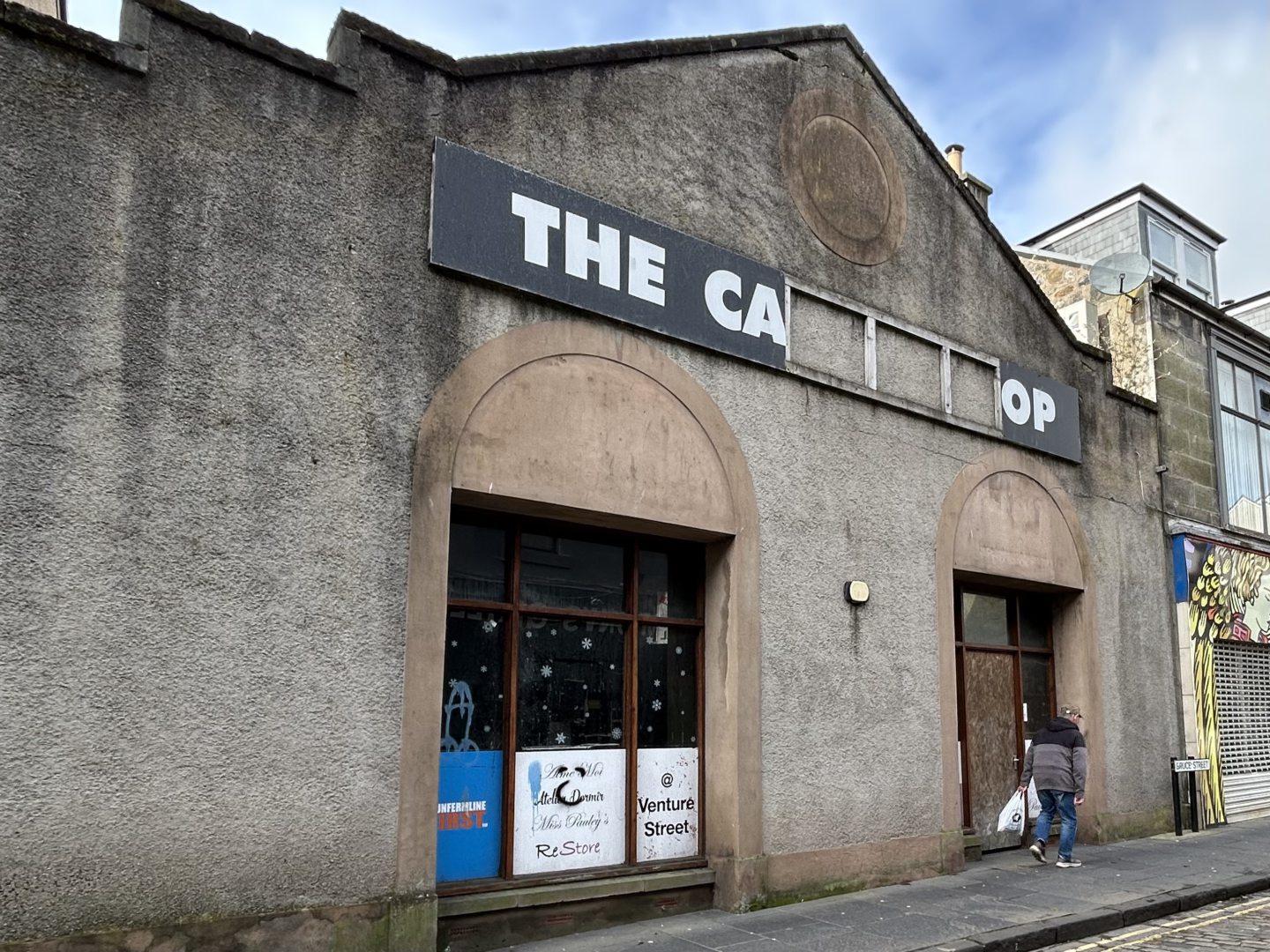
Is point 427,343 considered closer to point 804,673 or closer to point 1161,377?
point 804,673

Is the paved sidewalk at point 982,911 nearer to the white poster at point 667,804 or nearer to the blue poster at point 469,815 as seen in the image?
the white poster at point 667,804

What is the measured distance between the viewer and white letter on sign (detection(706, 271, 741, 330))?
28.6ft

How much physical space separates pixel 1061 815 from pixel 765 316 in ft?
19.4

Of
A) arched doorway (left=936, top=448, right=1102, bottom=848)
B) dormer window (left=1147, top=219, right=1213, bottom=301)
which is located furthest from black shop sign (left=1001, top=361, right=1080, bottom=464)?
dormer window (left=1147, top=219, right=1213, bottom=301)

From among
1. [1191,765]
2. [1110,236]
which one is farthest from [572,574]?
[1110,236]

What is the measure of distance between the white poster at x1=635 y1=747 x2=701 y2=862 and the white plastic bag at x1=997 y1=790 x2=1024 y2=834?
158 inches

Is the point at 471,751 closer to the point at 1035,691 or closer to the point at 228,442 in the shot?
the point at 228,442

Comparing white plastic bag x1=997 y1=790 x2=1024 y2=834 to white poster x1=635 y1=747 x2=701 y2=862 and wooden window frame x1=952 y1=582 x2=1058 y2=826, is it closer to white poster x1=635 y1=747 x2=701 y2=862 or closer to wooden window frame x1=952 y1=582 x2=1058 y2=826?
wooden window frame x1=952 y1=582 x2=1058 y2=826

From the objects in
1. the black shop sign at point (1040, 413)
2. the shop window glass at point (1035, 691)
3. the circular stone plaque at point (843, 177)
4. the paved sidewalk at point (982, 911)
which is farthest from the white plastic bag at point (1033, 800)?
the circular stone plaque at point (843, 177)

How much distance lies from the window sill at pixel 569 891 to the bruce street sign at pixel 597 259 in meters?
4.19

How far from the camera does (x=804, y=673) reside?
8.84m

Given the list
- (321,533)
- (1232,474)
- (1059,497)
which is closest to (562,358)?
(321,533)

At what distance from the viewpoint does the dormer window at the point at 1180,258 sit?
60.9 feet

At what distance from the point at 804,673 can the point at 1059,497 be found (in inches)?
193
